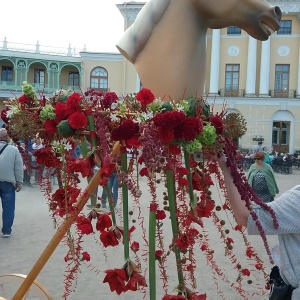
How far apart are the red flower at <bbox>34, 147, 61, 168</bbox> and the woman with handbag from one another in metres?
0.82

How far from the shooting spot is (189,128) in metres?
1.50

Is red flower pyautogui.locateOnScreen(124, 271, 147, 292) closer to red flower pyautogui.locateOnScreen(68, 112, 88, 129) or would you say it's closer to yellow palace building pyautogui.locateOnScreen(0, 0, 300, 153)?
red flower pyautogui.locateOnScreen(68, 112, 88, 129)

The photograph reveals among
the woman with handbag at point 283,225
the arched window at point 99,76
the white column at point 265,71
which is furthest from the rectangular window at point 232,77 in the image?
the woman with handbag at point 283,225

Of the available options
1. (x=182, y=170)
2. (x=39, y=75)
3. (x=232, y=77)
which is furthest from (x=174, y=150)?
(x=39, y=75)

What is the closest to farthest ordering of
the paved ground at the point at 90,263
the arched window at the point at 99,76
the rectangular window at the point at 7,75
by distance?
the paved ground at the point at 90,263 < the arched window at the point at 99,76 < the rectangular window at the point at 7,75

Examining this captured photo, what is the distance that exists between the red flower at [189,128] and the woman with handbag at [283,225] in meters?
0.32

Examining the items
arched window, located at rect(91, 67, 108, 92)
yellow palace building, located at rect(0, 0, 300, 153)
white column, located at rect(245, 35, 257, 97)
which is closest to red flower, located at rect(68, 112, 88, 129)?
yellow palace building, located at rect(0, 0, 300, 153)

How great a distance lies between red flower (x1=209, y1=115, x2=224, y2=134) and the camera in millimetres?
1646

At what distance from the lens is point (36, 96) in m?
1.99

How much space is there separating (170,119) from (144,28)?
0.65 m

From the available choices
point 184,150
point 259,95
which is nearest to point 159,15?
point 184,150

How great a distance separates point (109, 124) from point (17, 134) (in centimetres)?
46

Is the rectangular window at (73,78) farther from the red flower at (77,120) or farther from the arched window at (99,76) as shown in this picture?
the red flower at (77,120)

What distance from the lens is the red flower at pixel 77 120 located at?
1.67 m
